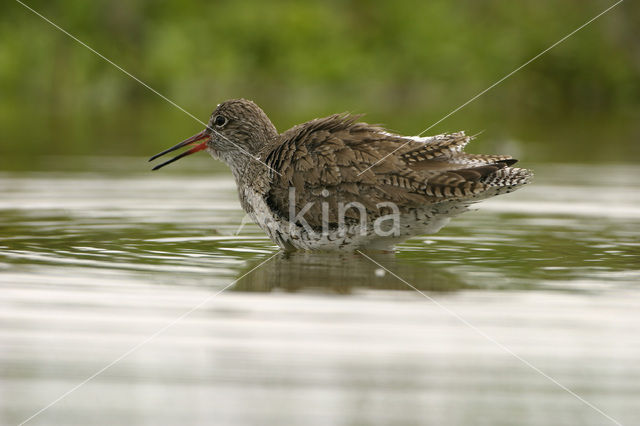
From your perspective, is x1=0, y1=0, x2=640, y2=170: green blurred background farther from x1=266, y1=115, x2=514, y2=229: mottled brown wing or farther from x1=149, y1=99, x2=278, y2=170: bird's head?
x1=266, y1=115, x2=514, y2=229: mottled brown wing

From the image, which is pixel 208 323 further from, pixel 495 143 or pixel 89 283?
pixel 495 143

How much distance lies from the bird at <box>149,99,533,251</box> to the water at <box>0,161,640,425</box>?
22cm

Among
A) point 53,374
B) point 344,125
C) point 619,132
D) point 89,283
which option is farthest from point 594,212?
point 619,132

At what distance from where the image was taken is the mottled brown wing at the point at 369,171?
7.39 metres

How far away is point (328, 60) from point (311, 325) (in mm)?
33557

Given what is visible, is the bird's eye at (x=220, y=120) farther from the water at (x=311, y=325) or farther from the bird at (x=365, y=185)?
the bird at (x=365, y=185)

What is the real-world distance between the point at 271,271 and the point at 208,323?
64.1 inches

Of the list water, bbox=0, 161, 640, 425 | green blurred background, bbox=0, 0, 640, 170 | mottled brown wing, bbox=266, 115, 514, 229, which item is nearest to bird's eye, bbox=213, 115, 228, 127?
water, bbox=0, 161, 640, 425

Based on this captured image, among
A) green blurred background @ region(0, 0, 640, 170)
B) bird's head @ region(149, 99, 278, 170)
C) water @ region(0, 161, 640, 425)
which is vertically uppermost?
green blurred background @ region(0, 0, 640, 170)

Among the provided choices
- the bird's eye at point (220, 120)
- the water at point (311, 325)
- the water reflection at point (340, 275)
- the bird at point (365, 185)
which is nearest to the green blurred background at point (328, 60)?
the bird's eye at point (220, 120)

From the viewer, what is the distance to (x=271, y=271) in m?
6.92

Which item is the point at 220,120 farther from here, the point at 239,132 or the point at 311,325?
the point at 311,325

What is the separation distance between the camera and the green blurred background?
98.5 feet

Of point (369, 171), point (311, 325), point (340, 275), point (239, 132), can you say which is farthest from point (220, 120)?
point (311, 325)
